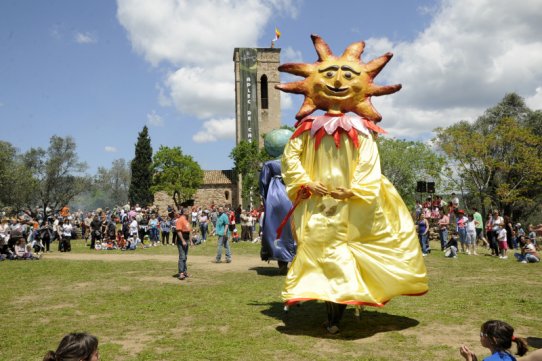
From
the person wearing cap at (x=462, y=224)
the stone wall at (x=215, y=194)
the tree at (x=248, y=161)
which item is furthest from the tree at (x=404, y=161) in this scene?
the person wearing cap at (x=462, y=224)

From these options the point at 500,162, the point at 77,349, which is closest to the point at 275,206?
the point at 77,349

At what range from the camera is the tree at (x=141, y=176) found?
2265 inches

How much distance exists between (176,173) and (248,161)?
33.4 ft

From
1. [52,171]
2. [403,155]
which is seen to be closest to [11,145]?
[52,171]

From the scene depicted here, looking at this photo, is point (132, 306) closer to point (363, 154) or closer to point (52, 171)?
point (363, 154)

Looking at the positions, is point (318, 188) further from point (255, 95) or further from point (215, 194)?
point (215, 194)

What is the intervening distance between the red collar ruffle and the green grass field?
2.81m

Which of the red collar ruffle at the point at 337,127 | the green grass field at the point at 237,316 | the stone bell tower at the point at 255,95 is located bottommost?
the green grass field at the point at 237,316

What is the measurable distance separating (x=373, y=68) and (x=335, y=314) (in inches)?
150

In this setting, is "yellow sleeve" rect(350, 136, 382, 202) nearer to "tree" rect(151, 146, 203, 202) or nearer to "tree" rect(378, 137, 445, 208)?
"tree" rect(378, 137, 445, 208)

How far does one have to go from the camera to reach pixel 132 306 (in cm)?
812

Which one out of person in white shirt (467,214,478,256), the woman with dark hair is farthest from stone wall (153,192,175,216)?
the woman with dark hair

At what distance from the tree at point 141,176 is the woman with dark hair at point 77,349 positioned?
184ft

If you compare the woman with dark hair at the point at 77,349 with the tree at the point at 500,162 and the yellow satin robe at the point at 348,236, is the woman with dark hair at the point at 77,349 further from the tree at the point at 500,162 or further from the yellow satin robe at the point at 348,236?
the tree at the point at 500,162
